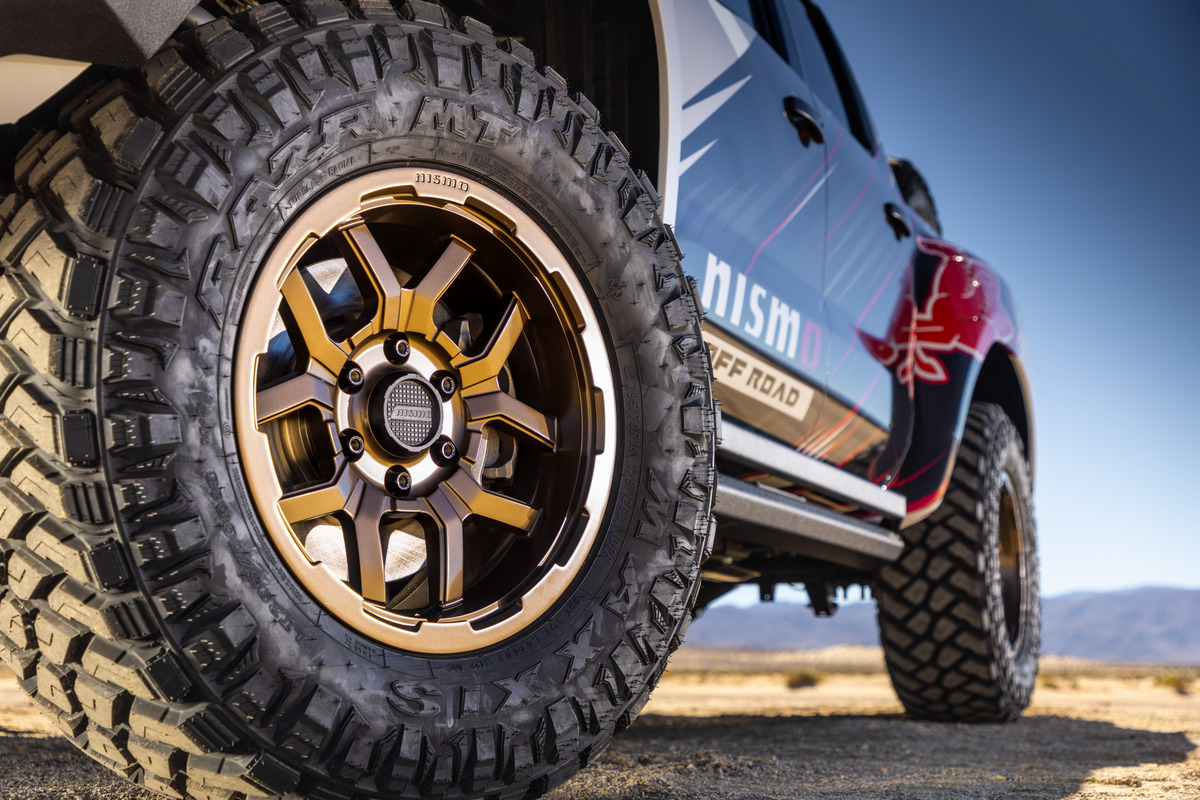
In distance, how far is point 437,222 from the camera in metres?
1.43

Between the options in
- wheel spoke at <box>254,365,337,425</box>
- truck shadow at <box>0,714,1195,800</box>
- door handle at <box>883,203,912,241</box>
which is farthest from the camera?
door handle at <box>883,203,912,241</box>

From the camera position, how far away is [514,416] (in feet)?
4.85

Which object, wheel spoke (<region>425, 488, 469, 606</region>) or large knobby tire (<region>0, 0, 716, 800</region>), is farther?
wheel spoke (<region>425, 488, 469, 606</region>)

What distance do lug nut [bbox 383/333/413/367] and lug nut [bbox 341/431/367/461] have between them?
0.12 m

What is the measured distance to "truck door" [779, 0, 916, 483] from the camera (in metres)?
2.70

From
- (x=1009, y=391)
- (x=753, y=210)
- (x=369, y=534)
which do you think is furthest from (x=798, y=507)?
(x=1009, y=391)

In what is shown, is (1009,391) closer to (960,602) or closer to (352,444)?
(960,602)

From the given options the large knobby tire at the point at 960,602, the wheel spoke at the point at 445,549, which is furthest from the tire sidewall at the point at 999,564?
the wheel spoke at the point at 445,549

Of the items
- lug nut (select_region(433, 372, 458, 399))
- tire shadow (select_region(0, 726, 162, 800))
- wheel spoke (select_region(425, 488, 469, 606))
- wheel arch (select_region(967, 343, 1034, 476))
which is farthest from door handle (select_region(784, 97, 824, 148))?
tire shadow (select_region(0, 726, 162, 800))

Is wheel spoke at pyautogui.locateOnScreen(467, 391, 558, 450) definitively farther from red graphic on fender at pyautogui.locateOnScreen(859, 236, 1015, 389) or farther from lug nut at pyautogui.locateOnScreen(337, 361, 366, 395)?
red graphic on fender at pyautogui.locateOnScreen(859, 236, 1015, 389)

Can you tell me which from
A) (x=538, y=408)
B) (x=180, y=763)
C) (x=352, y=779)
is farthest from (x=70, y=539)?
(x=538, y=408)

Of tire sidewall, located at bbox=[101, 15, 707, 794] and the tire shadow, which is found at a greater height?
tire sidewall, located at bbox=[101, 15, 707, 794]

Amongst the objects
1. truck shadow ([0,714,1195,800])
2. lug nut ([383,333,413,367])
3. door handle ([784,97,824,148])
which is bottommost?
truck shadow ([0,714,1195,800])

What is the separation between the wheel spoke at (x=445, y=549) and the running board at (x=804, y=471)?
0.78m
